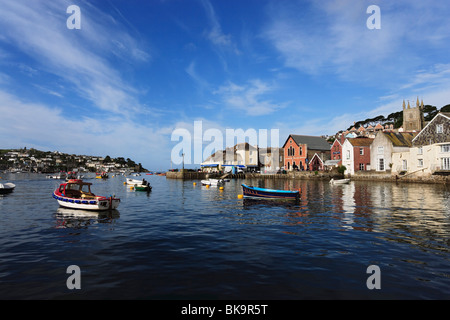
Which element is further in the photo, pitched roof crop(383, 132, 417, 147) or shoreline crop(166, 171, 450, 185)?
pitched roof crop(383, 132, 417, 147)

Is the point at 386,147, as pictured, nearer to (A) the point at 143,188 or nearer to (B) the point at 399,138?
(B) the point at 399,138

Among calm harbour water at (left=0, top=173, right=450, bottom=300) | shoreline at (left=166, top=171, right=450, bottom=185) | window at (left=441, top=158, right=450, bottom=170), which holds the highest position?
window at (left=441, top=158, right=450, bottom=170)

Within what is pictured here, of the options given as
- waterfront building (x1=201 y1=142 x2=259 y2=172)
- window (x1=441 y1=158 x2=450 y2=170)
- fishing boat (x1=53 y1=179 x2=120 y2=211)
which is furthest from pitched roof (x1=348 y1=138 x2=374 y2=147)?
fishing boat (x1=53 y1=179 x2=120 y2=211)

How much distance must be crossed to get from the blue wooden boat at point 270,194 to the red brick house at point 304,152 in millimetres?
54066

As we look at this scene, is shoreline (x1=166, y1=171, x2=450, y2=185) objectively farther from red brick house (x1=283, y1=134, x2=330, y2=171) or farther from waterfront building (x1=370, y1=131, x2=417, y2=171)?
red brick house (x1=283, y1=134, x2=330, y2=171)

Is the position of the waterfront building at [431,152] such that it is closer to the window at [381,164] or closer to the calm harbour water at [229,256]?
the window at [381,164]

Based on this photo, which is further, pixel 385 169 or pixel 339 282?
pixel 385 169

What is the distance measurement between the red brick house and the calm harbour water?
61452mm

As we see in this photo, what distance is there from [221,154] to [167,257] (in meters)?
97.9

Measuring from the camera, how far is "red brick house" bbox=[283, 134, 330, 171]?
80812 millimetres

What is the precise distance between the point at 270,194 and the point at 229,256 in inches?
767
